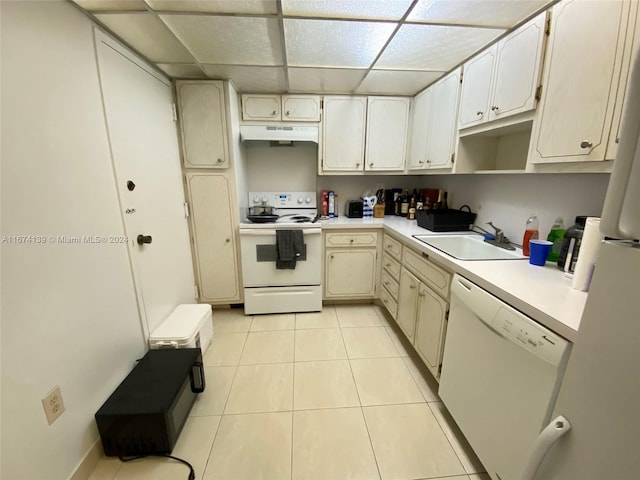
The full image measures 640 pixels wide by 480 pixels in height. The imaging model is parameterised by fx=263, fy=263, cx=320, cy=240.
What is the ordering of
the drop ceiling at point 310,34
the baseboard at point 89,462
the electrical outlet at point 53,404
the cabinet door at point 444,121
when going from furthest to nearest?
the cabinet door at point 444,121, the drop ceiling at point 310,34, the baseboard at point 89,462, the electrical outlet at point 53,404

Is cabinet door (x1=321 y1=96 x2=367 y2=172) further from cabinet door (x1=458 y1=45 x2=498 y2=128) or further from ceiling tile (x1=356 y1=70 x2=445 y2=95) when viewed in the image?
cabinet door (x1=458 y1=45 x2=498 y2=128)

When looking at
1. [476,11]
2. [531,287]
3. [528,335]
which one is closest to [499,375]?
[528,335]

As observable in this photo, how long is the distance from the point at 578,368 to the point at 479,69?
179cm

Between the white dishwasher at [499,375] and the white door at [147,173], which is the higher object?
the white door at [147,173]

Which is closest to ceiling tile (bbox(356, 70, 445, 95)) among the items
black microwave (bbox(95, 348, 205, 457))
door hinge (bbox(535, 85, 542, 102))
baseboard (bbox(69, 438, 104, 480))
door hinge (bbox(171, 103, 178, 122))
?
door hinge (bbox(535, 85, 542, 102))

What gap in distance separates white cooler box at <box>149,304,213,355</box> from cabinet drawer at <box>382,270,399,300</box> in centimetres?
157

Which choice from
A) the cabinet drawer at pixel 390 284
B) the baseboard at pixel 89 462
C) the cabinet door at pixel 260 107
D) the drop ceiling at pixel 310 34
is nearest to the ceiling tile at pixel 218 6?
the drop ceiling at pixel 310 34

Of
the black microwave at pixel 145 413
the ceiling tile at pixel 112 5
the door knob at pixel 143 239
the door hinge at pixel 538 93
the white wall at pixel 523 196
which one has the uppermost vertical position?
the ceiling tile at pixel 112 5

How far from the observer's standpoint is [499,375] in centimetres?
106

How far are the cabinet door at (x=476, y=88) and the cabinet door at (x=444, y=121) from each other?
9 cm

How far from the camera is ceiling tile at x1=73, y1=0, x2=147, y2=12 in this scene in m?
1.23

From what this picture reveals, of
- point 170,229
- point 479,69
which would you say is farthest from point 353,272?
point 479,69

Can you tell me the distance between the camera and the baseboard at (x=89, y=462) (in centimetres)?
118

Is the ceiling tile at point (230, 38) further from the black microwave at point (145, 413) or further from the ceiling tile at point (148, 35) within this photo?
the black microwave at point (145, 413)
